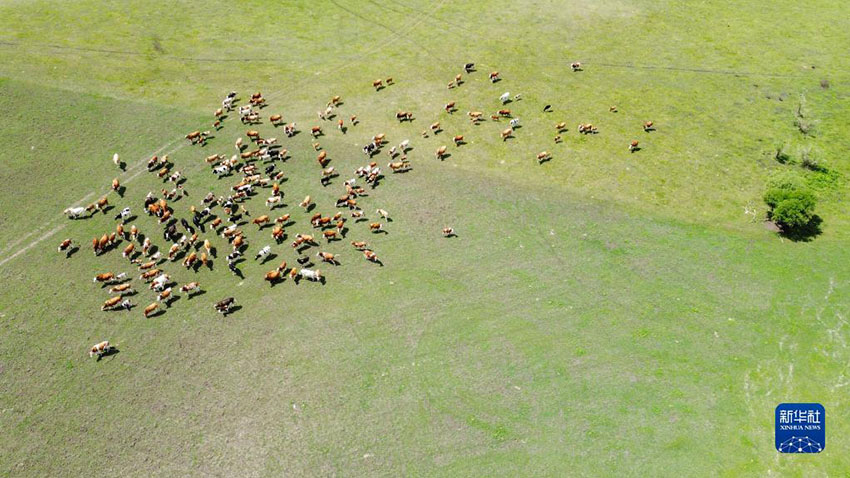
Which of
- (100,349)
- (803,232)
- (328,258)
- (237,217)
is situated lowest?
(803,232)

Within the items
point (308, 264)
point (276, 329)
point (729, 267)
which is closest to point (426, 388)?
point (276, 329)

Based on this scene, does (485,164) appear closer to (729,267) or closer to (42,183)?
(729,267)

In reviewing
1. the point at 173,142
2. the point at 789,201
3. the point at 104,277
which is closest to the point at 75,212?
the point at 104,277

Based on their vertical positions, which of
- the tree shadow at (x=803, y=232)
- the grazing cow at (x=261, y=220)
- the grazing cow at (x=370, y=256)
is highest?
the grazing cow at (x=261, y=220)

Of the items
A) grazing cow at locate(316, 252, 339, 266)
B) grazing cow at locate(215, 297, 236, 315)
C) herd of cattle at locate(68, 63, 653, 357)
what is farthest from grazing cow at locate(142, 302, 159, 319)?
grazing cow at locate(316, 252, 339, 266)

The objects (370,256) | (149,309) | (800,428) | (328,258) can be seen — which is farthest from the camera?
(370,256)

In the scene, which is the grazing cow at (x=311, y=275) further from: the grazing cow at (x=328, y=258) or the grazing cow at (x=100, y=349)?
the grazing cow at (x=100, y=349)

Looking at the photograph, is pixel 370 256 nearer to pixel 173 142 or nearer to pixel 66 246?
pixel 66 246

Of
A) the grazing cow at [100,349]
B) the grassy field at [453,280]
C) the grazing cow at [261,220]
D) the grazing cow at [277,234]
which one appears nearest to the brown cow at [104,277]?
the grassy field at [453,280]
